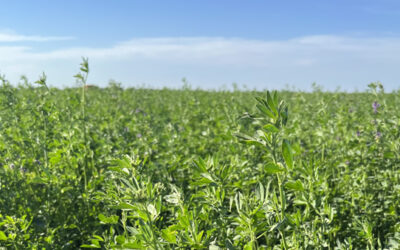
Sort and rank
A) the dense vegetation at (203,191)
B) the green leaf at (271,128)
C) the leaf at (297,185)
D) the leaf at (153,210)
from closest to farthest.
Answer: the green leaf at (271,128) → the leaf at (297,185) → the leaf at (153,210) → the dense vegetation at (203,191)

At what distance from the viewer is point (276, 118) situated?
1360 mm

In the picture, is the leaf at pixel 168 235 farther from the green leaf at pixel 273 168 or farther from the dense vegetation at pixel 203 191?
the green leaf at pixel 273 168

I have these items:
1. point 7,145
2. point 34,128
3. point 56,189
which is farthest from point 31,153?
point 56,189

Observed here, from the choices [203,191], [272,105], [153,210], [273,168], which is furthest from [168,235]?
[203,191]

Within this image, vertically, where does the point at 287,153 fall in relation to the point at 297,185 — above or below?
above

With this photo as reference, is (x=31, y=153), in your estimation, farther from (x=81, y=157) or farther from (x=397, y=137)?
(x=397, y=137)

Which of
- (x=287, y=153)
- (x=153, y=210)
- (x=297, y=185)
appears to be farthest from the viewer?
(x=153, y=210)

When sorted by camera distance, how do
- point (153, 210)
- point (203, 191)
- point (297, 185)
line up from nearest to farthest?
point (297, 185) → point (153, 210) → point (203, 191)

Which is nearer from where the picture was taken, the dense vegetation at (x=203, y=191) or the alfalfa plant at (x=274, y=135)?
the alfalfa plant at (x=274, y=135)

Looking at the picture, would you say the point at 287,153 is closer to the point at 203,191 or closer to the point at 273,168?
the point at 273,168

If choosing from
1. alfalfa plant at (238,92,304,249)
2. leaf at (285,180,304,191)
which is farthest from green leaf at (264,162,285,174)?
leaf at (285,180,304,191)

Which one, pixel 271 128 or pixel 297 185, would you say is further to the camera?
pixel 297 185

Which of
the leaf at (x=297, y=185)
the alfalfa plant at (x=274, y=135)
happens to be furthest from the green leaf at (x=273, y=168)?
the leaf at (x=297, y=185)

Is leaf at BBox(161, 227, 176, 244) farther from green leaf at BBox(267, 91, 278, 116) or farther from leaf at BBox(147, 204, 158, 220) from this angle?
green leaf at BBox(267, 91, 278, 116)
